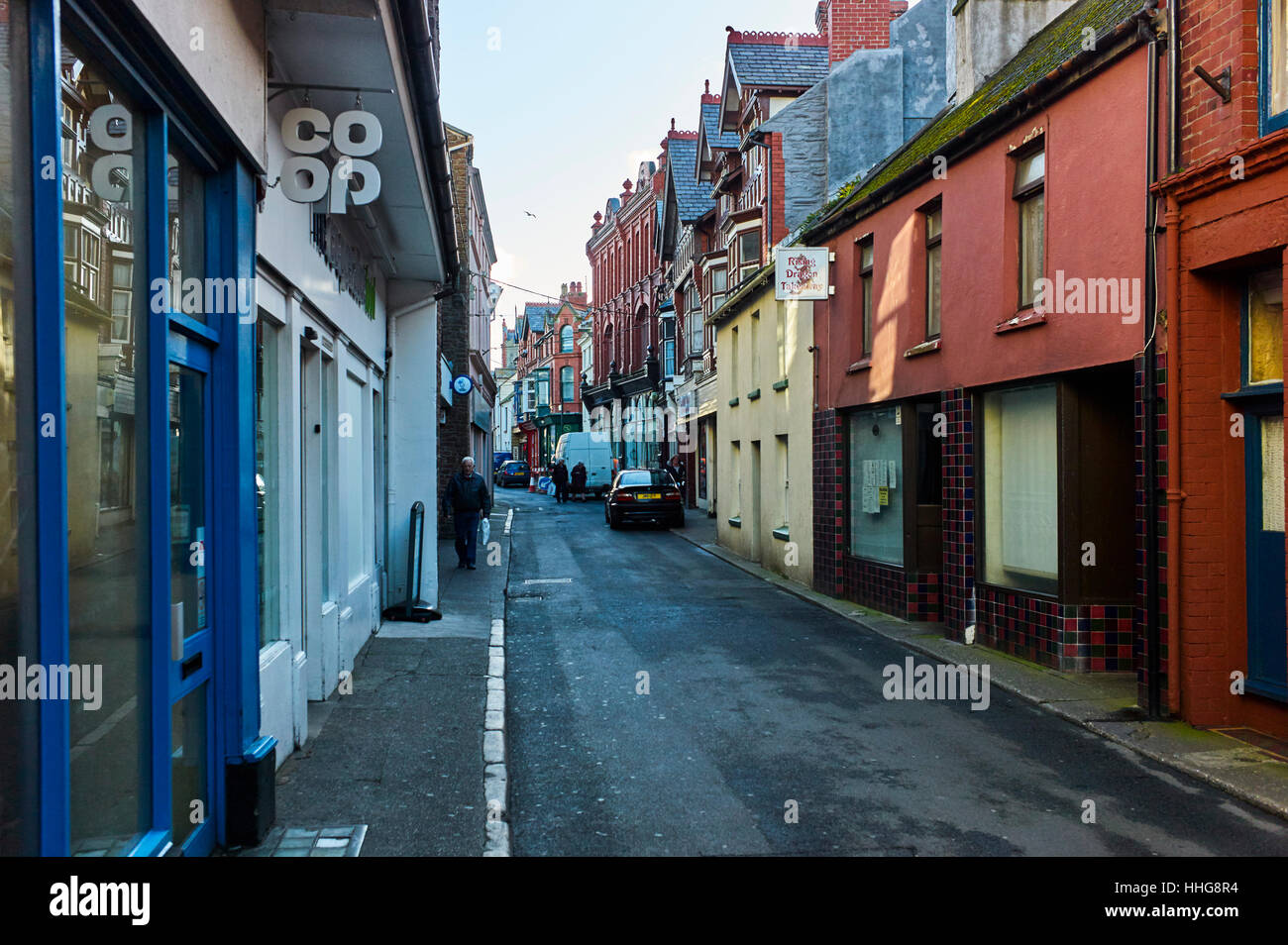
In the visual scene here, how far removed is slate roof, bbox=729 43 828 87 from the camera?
2720 centimetres

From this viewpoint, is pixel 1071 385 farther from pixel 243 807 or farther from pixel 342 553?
pixel 243 807

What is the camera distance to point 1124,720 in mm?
7934

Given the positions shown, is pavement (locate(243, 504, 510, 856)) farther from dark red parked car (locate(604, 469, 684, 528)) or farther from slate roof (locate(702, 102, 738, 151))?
slate roof (locate(702, 102, 738, 151))

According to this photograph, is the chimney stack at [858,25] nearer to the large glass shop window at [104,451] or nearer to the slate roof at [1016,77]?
the slate roof at [1016,77]

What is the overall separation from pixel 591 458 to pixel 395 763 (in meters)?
40.4

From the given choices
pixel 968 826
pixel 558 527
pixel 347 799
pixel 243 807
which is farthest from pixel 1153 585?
pixel 558 527

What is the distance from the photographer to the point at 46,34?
2.92 meters

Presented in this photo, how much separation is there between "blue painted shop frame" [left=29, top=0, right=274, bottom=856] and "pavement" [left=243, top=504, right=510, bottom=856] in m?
0.59

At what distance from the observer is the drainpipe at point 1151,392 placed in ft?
26.2

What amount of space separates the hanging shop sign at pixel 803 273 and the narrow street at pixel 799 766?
5.30 metres

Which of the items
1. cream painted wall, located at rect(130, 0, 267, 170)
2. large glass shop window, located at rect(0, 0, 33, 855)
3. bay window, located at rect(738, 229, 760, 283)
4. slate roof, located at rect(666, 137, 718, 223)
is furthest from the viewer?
slate roof, located at rect(666, 137, 718, 223)

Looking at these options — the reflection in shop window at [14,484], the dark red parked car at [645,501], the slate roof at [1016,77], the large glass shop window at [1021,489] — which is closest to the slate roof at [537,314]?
the dark red parked car at [645,501]

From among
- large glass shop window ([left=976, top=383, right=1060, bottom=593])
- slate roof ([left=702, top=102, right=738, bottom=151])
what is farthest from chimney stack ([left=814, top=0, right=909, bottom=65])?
large glass shop window ([left=976, top=383, right=1060, bottom=593])
